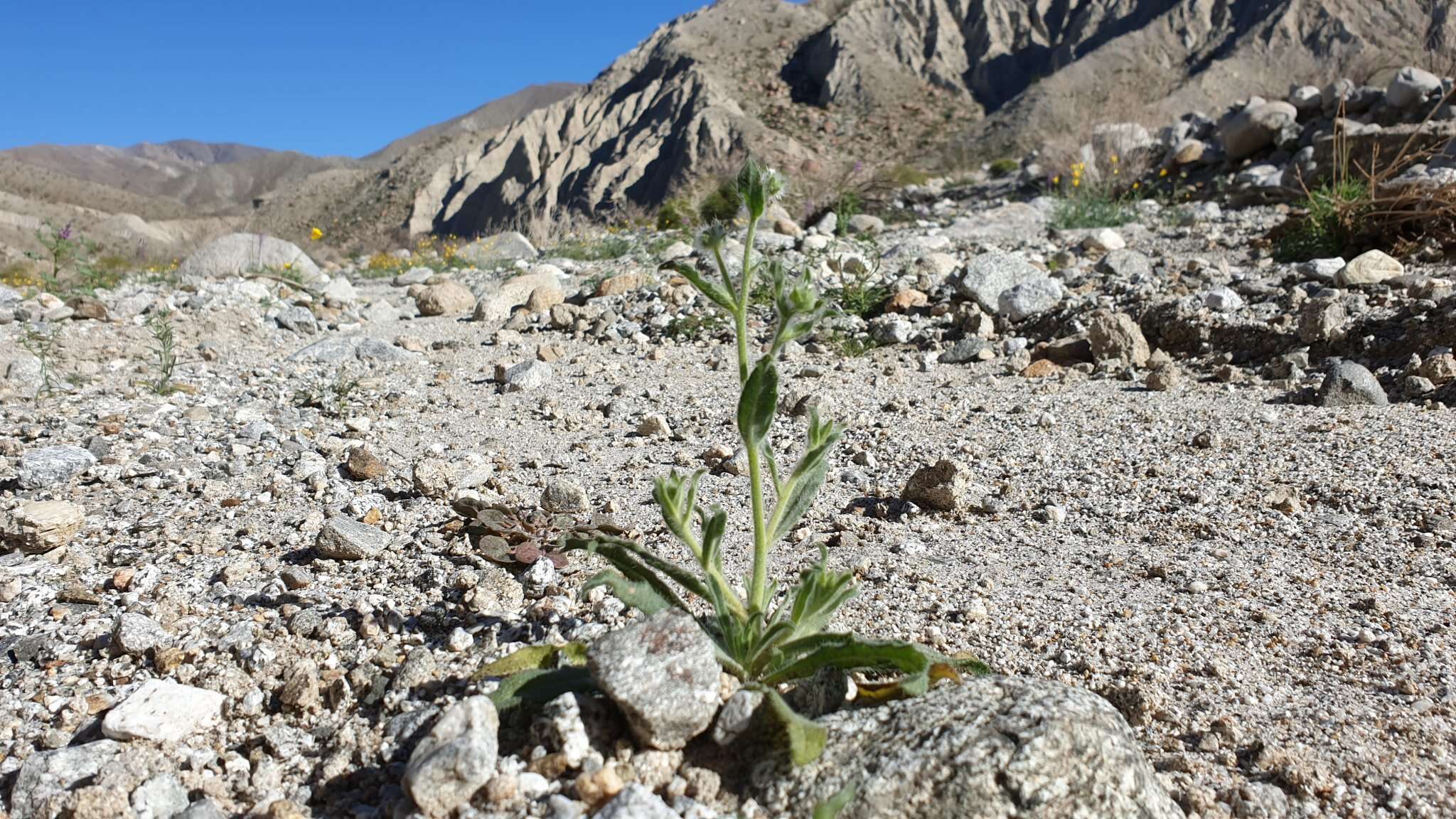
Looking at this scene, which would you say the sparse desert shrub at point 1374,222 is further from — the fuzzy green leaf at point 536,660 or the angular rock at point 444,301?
the angular rock at point 444,301

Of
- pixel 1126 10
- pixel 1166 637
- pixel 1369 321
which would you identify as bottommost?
pixel 1166 637

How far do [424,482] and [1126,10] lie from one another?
4578 centimetres

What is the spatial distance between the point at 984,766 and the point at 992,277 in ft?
13.2

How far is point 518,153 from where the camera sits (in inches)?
1603

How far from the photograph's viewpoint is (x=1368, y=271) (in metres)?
4.37

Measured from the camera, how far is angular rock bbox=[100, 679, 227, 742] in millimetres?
1535

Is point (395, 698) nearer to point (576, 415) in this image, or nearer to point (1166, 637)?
point (1166, 637)

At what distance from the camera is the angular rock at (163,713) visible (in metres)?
1.54

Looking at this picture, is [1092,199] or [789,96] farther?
[789,96]

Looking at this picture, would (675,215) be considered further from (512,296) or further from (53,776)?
(53,776)

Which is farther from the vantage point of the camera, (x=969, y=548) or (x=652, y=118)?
(x=652, y=118)

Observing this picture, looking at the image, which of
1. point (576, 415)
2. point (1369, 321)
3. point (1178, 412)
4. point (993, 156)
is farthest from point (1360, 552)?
point (993, 156)

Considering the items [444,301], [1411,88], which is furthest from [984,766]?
[1411,88]

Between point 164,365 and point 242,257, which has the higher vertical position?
point 242,257
